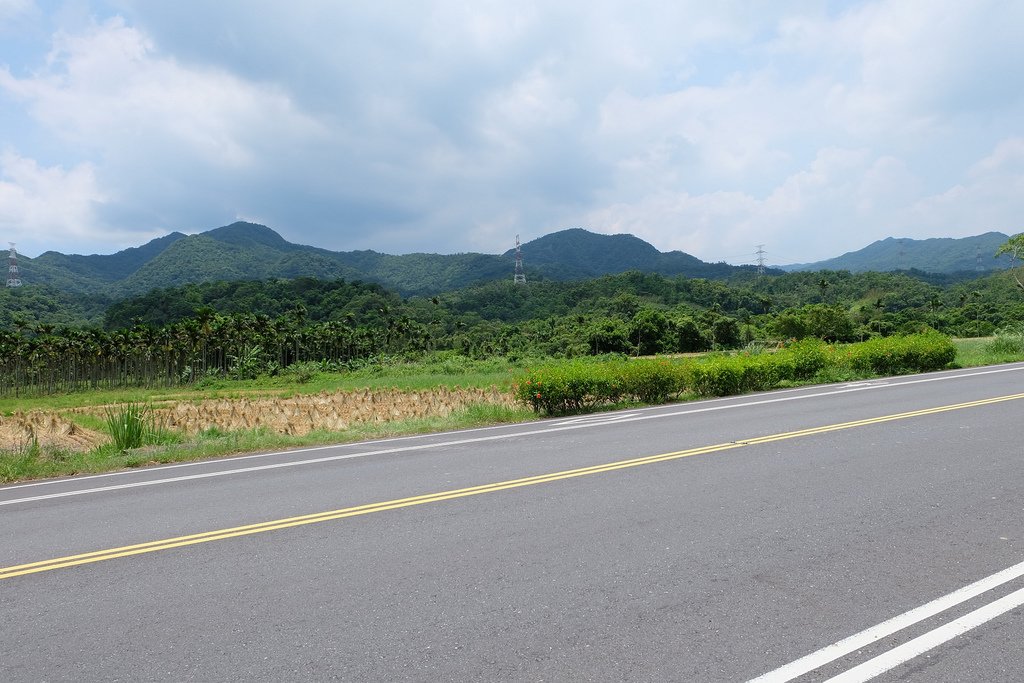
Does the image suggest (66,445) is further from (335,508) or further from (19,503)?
(335,508)

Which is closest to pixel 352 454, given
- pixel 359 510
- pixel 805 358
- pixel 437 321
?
pixel 359 510

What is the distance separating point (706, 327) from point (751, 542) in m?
86.8

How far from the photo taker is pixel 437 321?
111562 millimetres

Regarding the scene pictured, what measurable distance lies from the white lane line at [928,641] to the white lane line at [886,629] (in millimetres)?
97

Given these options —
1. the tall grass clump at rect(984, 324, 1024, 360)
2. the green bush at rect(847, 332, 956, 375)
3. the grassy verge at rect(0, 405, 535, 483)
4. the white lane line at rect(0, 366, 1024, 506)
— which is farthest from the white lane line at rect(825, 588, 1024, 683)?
the tall grass clump at rect(984, 324, 1024, 360)

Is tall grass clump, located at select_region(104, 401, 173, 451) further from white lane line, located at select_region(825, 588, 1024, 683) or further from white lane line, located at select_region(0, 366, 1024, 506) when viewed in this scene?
white lane line, located at select_region(825, 588, 1024, 683)

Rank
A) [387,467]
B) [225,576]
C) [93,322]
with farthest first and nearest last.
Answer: [93,322]
[387,467]
[225,576]

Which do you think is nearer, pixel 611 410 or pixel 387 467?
pixel 387 467

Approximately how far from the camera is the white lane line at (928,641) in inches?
135

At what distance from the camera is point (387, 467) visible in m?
9.45

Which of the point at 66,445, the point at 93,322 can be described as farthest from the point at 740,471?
the point at 93,322

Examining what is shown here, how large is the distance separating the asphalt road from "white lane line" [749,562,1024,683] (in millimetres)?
20

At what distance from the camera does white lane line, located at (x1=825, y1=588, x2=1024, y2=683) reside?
3418mm

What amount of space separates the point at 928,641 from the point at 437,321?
108944 mm
